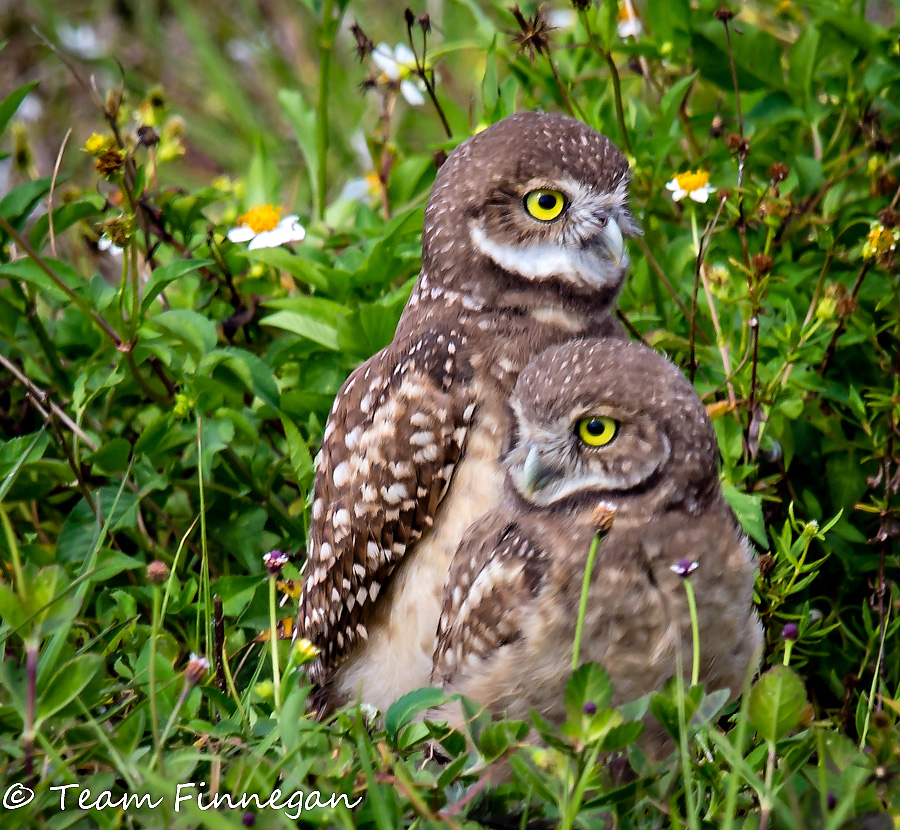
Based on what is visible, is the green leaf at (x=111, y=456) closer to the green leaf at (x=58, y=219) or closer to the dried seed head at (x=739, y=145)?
the green leaf at (x=58, y=219)

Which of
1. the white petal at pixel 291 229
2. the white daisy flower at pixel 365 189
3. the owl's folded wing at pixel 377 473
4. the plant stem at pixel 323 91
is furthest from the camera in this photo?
the white daisy flower at pixel 365 189

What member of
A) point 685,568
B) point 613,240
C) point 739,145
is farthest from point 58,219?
point 685,568

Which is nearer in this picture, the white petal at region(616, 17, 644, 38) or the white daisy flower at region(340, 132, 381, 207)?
the white petal at region(616, 17, 644, 38)

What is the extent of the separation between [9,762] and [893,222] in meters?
2.49

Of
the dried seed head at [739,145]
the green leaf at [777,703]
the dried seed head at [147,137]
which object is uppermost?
the dried seed head at [147,137]

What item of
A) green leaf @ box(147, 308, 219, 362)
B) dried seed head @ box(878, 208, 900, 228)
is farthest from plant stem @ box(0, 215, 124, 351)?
dried seed head @ box(878, 208, 900, 228)

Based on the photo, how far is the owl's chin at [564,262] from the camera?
2.80 meters

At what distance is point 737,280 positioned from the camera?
11.1 feet

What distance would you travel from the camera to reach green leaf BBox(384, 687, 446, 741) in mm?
2119

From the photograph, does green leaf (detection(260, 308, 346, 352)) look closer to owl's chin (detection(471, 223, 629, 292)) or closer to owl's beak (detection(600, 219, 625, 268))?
owl's chin (detection(471, 223, 629, 292))

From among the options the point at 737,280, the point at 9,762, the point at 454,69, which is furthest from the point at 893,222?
the point at 454,69

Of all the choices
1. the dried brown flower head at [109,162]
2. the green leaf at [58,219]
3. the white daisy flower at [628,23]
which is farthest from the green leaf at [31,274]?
the white daisy flower at [628,23]

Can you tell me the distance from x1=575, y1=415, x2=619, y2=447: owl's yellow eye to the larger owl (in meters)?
0.26

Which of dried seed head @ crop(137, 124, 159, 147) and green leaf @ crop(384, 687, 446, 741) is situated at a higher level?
dried seed head @ crop(137, 124, 159, 147)
